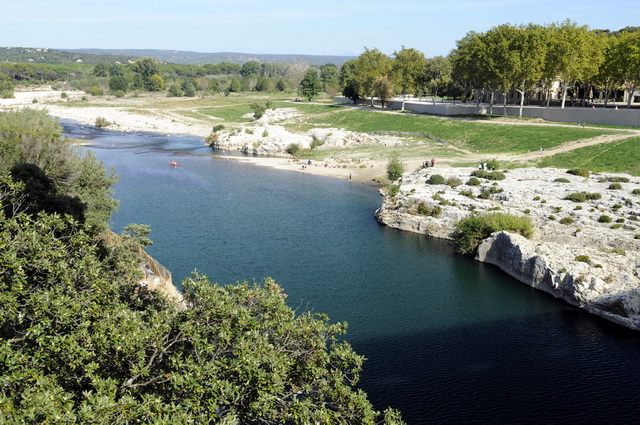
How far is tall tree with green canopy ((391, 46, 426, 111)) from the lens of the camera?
146250mm

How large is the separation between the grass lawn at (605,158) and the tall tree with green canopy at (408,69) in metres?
66.6

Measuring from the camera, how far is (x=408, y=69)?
146375mm

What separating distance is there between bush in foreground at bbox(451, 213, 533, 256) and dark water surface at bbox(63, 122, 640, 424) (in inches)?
62.8

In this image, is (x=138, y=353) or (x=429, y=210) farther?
(x=429, y=210)

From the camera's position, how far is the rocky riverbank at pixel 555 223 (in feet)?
143

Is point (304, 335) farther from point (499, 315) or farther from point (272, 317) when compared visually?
point (499, 315)

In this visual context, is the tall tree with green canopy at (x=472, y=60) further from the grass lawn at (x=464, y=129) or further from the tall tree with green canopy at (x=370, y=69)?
the tall tree with green canopy at (x=370, y=69)

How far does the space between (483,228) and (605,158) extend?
121ft

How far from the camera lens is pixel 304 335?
21719mm

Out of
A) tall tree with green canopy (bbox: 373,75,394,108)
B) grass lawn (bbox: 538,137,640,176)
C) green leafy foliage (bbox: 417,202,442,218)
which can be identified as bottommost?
green leafy foliage (bbox: 417,202,442,218)

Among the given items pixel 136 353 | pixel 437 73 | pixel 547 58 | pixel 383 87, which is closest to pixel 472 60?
pixel 547 58

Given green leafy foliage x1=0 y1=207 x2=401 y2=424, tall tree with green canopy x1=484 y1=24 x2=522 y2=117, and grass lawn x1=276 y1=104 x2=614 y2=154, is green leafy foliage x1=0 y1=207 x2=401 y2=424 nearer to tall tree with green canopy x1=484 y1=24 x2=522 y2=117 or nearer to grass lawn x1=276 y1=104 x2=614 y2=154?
grass lawn x1=276 y1=104 x2=614 y2=154

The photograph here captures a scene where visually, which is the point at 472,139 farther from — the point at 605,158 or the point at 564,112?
the point at 605,158

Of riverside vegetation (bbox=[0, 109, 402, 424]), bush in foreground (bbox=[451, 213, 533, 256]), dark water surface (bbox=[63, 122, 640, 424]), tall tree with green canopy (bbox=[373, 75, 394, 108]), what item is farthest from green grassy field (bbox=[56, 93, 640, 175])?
riverside vegetation (bbox=[0, 109, 402, 424])
